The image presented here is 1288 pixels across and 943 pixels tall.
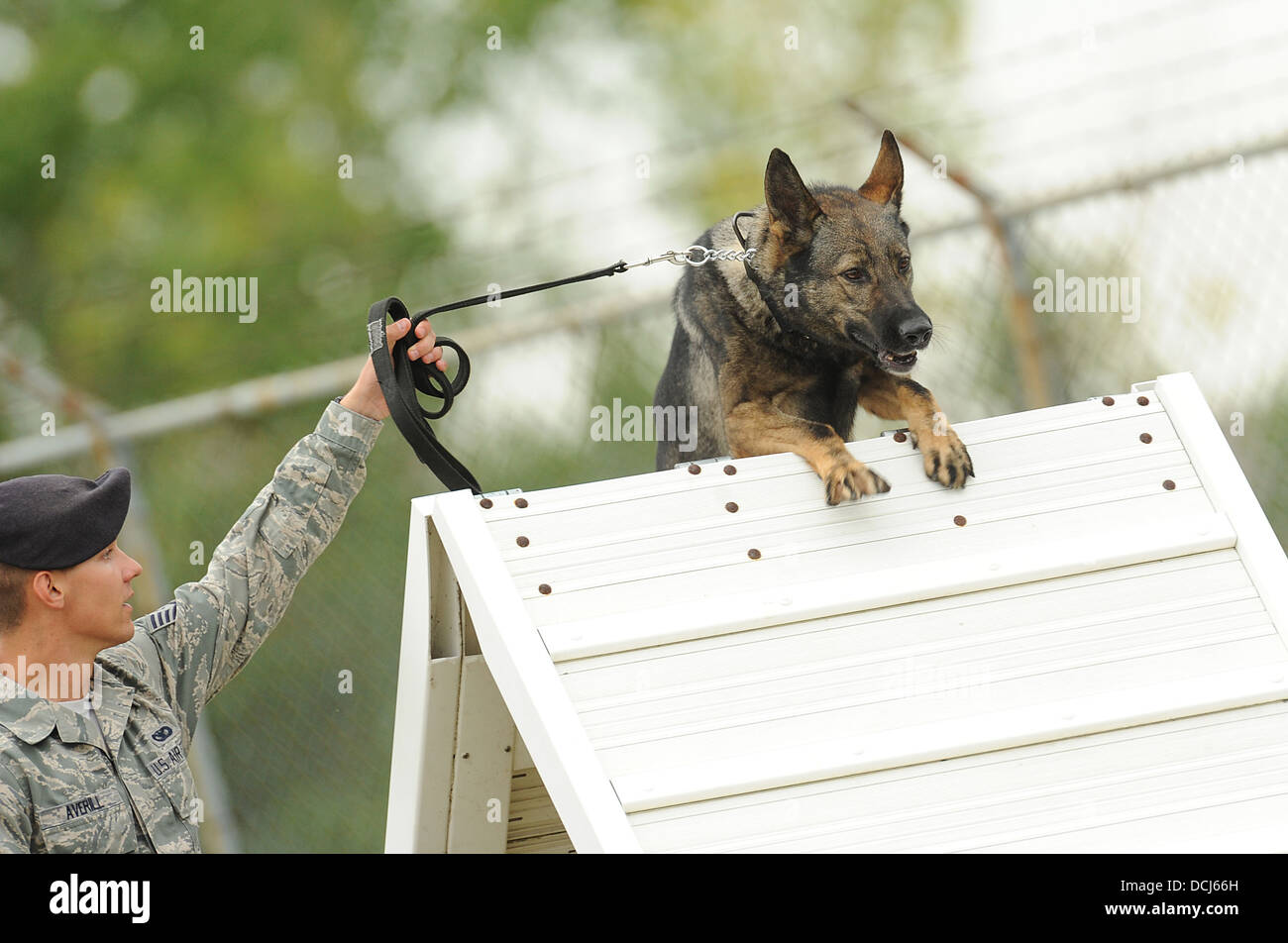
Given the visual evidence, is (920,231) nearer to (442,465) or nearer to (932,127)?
(932,127)

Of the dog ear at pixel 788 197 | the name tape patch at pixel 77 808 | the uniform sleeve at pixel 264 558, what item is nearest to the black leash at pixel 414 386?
the uniform sleeve at pixel 264 558

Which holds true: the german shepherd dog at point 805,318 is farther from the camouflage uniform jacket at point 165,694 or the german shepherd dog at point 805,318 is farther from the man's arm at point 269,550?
the camouflage uniform jacket at point 165,694

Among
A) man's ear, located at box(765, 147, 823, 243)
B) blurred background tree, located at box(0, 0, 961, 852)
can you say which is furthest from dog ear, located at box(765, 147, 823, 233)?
blurred background tree, located at box(0, 0, 961, 852)

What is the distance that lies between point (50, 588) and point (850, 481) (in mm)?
1583

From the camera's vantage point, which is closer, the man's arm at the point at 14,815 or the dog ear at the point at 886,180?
the man's arm at the point at 14,815

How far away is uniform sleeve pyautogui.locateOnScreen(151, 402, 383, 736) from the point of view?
2723 millimetres

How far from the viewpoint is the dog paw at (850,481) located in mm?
2547

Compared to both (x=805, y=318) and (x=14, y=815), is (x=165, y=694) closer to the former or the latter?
(x=14, y=815)

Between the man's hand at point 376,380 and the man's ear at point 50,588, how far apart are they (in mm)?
692

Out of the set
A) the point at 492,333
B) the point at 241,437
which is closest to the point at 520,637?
the point at 492,333

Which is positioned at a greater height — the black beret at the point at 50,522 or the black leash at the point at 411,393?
the black leash at the point at 411,393

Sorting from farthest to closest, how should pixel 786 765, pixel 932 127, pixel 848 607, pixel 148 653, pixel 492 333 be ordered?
pixel 492 333 → pixel 932 127 → pixel 148 653 → pixel 848 607 → pixel 786 765

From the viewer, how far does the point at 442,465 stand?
272 cm

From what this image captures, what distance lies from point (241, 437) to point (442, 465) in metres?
2.93
